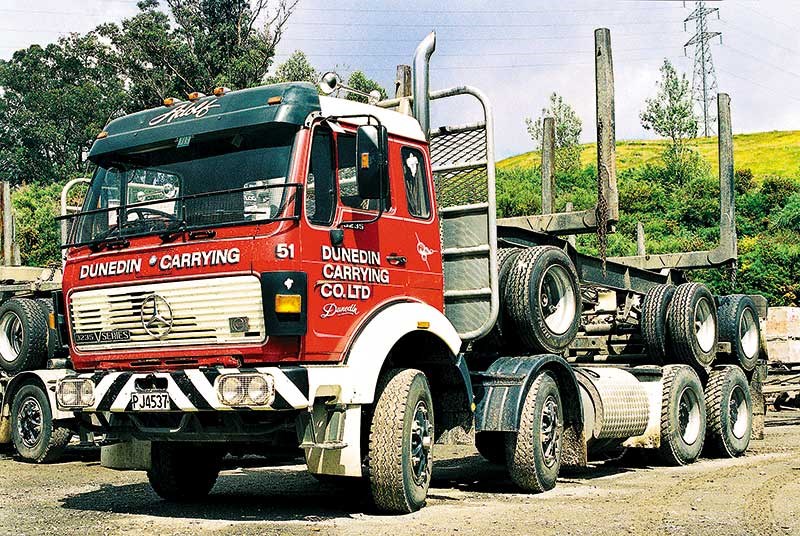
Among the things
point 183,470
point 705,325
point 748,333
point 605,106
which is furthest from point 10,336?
point 748,333

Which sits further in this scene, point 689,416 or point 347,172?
point 689,416

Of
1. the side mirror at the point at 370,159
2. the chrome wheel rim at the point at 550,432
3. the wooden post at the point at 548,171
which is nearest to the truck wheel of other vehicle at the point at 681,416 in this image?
the chrome wheel rim at the point at 550,432

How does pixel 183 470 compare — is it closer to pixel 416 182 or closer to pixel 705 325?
pixel 416 182

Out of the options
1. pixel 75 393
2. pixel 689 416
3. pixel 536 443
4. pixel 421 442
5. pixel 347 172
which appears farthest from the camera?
pixel 689 416

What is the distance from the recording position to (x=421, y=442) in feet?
27.2

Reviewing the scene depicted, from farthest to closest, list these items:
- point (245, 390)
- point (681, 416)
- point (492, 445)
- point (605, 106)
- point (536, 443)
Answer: point (681, 416) → point (605, 106) → point (492, 445) → point (536, 443) → point (245, 390)

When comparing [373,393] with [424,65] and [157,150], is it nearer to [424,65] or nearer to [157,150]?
[157,150]

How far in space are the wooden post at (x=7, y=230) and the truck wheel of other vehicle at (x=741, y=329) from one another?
11093mm

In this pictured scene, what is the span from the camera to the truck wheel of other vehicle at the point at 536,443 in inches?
370

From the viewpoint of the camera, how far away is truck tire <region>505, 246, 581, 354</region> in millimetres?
9758

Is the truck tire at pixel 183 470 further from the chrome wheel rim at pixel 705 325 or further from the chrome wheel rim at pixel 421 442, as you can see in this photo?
the chrome wheel rim at pixel 705 325

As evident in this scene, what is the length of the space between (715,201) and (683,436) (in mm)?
36918

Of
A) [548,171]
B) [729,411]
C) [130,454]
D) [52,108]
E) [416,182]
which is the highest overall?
[52,108]

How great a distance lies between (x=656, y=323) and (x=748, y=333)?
229 centimetres
